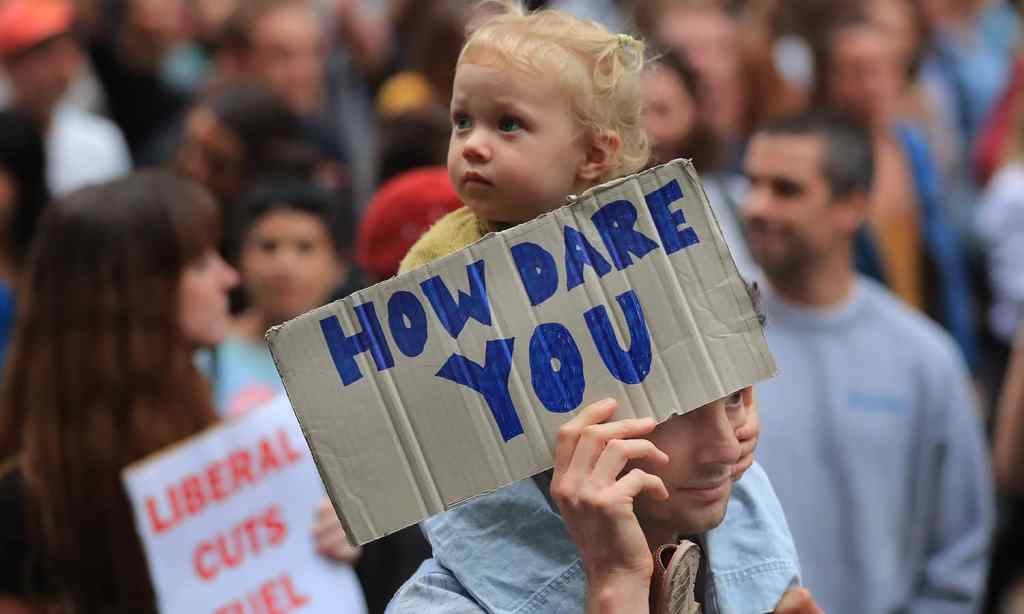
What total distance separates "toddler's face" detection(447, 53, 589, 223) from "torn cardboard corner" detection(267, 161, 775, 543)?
157mm

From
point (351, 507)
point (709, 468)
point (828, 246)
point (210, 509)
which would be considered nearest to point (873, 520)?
point (828, 246)

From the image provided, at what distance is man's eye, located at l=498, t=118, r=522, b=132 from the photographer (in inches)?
93.2

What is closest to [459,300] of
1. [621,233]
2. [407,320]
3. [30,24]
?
[407,320]

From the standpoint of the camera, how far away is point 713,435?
2348mm

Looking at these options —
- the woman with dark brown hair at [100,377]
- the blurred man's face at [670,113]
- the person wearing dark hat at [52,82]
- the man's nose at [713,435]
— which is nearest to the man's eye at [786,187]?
the blurred man's face at [670,113]

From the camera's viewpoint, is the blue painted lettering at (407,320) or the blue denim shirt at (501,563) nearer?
the blue painted lettering at (407,320)

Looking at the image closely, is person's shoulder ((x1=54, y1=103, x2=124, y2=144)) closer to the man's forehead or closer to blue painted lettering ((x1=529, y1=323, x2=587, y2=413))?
the man's forehead

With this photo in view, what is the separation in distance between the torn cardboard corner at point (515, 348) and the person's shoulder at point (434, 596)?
0.20 m

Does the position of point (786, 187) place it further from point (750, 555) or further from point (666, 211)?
point (666, 211)

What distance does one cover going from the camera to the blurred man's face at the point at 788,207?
4.96 meters

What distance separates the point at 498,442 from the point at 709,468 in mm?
331

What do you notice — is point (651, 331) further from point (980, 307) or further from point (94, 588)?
point (980, 307)

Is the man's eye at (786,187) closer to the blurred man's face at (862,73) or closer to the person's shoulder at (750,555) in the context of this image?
the blurred man's face at (862,73)

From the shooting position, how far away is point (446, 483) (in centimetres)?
222
